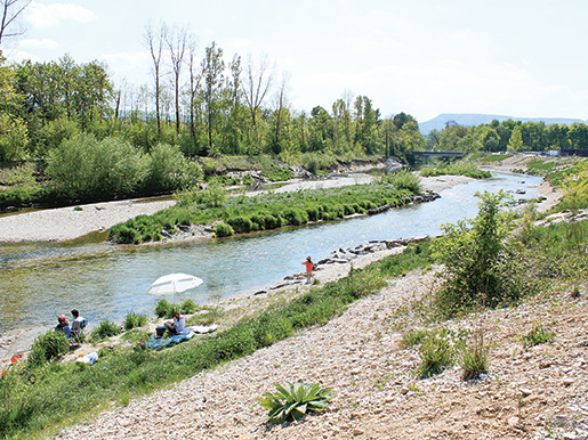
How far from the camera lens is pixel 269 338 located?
384 inches

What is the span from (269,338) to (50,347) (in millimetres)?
6524

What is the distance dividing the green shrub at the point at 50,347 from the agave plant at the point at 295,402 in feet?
25.8

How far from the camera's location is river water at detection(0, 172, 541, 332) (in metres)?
15.3

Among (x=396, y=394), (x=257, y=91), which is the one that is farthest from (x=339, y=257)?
(x=257, y=91)

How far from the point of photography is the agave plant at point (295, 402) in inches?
227

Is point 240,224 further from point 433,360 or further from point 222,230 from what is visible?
point 433,360

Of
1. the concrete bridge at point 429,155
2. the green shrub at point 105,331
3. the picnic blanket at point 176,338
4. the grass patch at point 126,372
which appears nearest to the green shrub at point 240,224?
the green shrub at point 105,331

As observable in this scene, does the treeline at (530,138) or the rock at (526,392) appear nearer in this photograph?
the rock at (526,392)

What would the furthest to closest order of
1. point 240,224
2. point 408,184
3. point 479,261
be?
1. point 408,184
2. point 240,224
3. point 479,261

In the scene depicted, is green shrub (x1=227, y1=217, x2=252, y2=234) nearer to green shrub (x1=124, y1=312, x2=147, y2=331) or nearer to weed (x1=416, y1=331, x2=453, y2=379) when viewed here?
green shrub (x1=124, y1=312, x2=147, y2=331)

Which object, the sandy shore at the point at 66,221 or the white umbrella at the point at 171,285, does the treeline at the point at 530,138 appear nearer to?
the sandy shore at the point at 66,221

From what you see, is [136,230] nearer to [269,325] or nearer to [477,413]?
[269,325]

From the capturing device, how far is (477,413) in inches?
181

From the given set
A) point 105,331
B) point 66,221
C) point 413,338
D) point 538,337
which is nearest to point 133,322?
point 105,331
